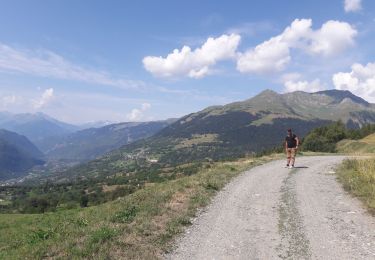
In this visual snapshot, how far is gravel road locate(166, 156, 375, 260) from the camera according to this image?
11.9m

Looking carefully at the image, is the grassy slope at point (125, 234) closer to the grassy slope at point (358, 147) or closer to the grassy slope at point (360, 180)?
the grassy slope at point (360, 180)

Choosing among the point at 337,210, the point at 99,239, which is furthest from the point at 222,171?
the point at 99,239

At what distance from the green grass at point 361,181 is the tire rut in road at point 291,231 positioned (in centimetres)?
321

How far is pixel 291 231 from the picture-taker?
547 inches

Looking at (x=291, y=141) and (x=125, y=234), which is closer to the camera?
(x=125, y=234)

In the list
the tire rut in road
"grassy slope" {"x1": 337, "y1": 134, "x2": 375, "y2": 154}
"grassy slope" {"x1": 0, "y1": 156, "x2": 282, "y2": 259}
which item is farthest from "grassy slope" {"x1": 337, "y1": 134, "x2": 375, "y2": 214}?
"grassy slope" {"x1": 337, "y1": 134, "x2": 375, "y2": 154}

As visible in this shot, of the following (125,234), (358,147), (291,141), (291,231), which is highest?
(291,141)

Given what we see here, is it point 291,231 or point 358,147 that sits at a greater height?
point 358,147

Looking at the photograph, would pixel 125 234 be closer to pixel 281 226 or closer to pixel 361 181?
pixel 281 226

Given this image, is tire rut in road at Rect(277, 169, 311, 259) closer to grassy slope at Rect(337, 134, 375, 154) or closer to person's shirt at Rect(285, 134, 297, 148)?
person's shirt at Rect(285, 134, 297, 148)

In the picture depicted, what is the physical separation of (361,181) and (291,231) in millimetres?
11162

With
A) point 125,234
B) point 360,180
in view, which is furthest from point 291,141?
point 125,234

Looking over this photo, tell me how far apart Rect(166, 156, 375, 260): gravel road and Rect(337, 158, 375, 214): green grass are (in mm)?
527

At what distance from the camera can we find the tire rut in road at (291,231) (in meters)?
11.7
